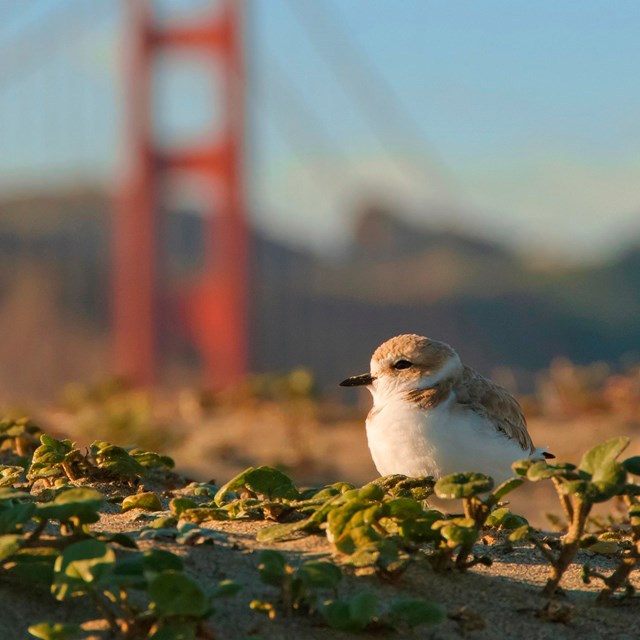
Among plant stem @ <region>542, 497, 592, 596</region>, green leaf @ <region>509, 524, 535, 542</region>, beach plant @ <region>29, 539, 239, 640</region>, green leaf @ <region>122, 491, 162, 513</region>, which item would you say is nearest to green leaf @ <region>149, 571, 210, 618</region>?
beach plant @ <region>29, 539, 239, 640</region>

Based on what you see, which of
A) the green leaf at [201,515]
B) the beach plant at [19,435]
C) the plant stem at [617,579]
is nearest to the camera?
the plant stem at [617,579]

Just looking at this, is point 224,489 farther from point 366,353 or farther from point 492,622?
point 366,353

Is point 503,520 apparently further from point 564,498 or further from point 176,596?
point 176,596

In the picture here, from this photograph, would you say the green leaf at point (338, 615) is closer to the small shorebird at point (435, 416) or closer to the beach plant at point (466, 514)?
the beach plant at point (466, 514)

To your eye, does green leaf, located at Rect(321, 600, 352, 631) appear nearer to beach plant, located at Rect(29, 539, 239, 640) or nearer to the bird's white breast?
beach plant, located at Rect(29, 539, 239, 640)

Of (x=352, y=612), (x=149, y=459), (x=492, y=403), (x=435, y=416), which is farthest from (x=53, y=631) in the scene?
(x=492, y=403)

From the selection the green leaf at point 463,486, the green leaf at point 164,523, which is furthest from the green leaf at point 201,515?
the green leaf at point 463,486
